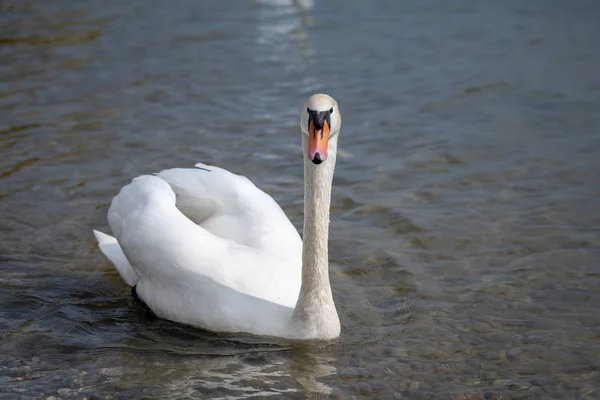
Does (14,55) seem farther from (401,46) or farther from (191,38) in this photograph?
(401,46)

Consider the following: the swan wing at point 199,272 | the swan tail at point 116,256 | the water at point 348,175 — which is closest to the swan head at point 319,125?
the swan wing at point 199,272

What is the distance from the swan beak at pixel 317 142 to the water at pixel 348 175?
50.7 inches

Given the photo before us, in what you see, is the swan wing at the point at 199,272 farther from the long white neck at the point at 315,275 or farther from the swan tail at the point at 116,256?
the swan tail at the point at 116,256

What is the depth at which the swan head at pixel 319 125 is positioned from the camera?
5488 mm

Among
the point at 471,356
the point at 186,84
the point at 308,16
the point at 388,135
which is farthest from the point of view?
the point at 308,16

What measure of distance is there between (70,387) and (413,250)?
3.00 metres

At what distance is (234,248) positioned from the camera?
21.1 feet

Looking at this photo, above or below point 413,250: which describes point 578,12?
above

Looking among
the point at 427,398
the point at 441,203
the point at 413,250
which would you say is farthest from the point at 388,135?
the point at 427,398

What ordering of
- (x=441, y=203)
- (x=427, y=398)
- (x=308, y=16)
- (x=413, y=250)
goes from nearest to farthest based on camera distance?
(x=427, y=398), (x=413, y=250), (x=441, y=203), (x=308, y=16)

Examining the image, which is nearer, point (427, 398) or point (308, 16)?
point (427, 398)

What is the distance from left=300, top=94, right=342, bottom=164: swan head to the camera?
18.0ft

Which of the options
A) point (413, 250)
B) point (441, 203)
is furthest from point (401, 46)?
point (413, 250)

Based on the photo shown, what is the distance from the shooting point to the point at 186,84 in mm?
11703
